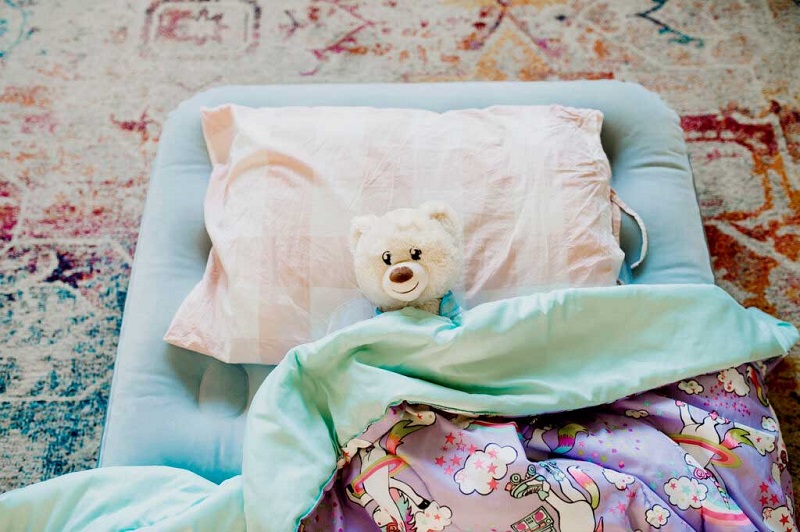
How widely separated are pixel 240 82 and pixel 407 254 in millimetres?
845

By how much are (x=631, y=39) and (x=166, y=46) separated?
104 centimetres

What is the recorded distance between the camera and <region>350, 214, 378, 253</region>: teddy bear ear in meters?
0.89

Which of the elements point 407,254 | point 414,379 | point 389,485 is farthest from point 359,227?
point 389,485

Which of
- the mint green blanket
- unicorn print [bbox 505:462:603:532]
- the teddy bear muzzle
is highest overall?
the teddy bear muzzle

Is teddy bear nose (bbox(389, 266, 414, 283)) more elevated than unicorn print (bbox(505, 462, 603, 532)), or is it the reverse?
teddy bear nose (bbox(389, 266, 414, 283))

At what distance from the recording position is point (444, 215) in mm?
896

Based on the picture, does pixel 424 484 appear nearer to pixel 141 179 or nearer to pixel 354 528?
pixel 354 528

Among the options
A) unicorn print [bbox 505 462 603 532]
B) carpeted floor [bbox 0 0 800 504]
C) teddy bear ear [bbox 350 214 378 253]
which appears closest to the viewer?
unicorn print [bbox 505 462 603 532]

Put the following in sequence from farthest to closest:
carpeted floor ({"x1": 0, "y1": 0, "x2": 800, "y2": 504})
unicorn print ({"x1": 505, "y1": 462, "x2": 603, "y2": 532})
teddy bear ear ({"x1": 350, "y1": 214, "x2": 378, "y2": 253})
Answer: carpeted floor ({"x1": 0, "y1": 0, "x2": 800, "y2": 504}) → teddy bear ear ({"x1": 350, "y1": 214, "x2": 378, "y2": 253}) → unicorn print ({"x1": 505, "y1": 462, "x2": 603, "y2": 532})

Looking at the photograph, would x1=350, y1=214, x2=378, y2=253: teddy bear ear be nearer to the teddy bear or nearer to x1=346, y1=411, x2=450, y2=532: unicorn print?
the teddy bear

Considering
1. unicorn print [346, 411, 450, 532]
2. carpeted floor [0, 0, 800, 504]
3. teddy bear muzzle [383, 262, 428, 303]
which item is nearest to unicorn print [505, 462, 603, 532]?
unicorn print [346, 411, 450, 532]

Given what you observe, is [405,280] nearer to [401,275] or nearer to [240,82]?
[401,275]

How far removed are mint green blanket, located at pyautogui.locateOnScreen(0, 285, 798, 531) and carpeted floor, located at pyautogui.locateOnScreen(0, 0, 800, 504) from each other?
38 cm

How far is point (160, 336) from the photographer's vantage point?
101cm
